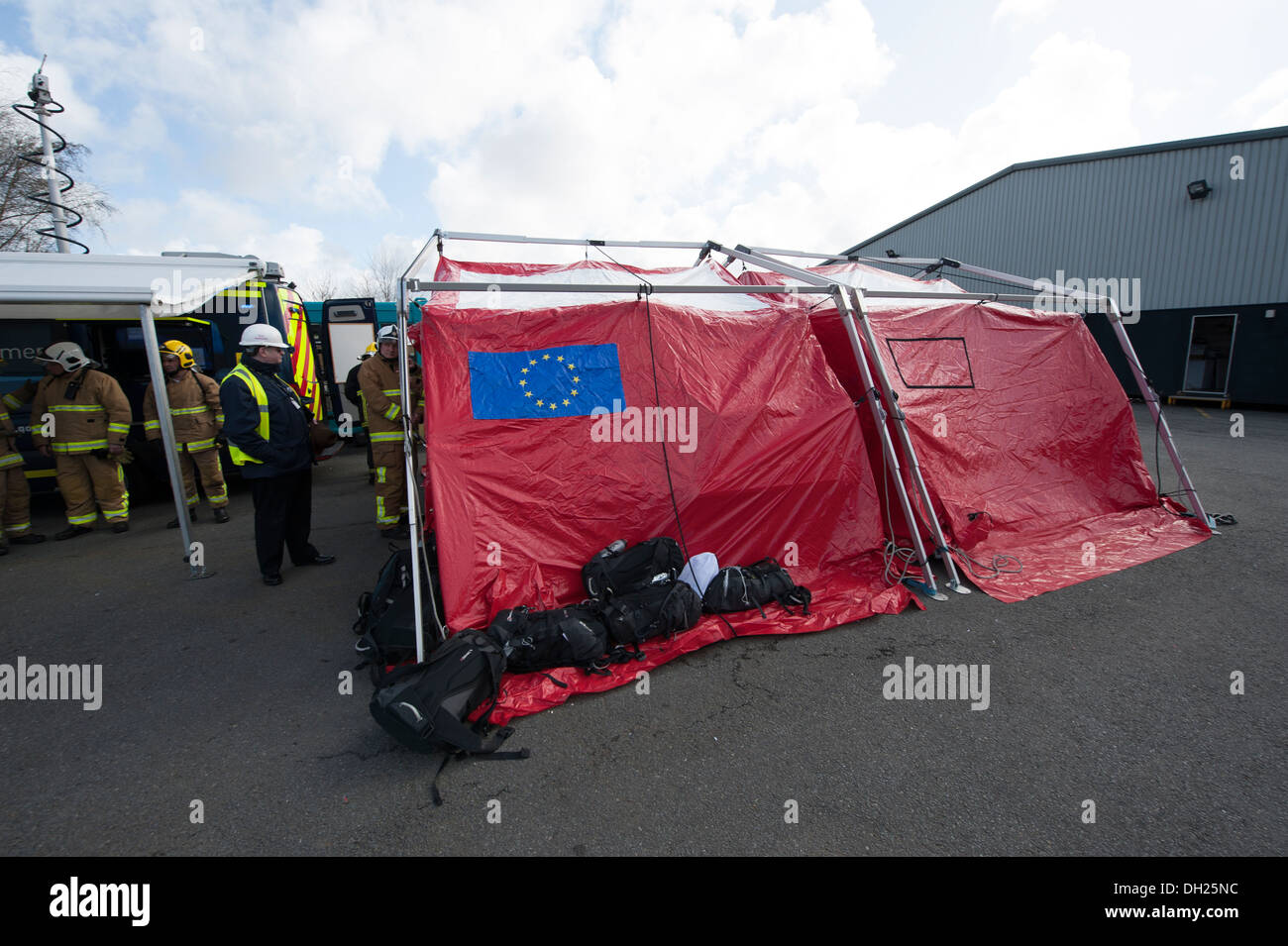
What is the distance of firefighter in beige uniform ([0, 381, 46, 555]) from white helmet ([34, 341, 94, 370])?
0.60 metres

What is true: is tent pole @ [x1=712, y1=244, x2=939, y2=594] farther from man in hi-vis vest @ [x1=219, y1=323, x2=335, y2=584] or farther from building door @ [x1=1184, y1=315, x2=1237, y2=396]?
building door @ [x1=1184, y1=315, x2=1237, y2=396]

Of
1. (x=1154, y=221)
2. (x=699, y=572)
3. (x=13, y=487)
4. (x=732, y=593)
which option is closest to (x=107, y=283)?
(x=13, y=487)

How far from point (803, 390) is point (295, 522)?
15.0 feet

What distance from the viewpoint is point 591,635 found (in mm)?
3408

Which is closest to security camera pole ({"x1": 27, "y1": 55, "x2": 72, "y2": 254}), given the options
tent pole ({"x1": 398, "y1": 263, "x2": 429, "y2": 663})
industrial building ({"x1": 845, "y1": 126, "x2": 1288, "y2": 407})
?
tent pole ({"x1": 398, "y1": 263, "x2": 429, "y2": 663})

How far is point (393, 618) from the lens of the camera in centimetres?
346

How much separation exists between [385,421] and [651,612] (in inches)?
148

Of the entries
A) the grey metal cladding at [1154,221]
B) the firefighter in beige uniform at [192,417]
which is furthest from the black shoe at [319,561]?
the grey metal cladding at [1154,221]

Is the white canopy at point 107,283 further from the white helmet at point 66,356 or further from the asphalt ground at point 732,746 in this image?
the asphalt ground at point 732,746

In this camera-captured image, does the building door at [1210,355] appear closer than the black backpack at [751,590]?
No

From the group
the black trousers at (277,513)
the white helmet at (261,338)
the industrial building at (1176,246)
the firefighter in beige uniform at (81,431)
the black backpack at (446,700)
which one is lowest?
the black backpack at (446,700)

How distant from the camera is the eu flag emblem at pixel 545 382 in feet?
12.7

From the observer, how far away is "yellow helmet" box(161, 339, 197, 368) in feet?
21.6

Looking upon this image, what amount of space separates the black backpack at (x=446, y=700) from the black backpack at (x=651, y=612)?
2.59ft
